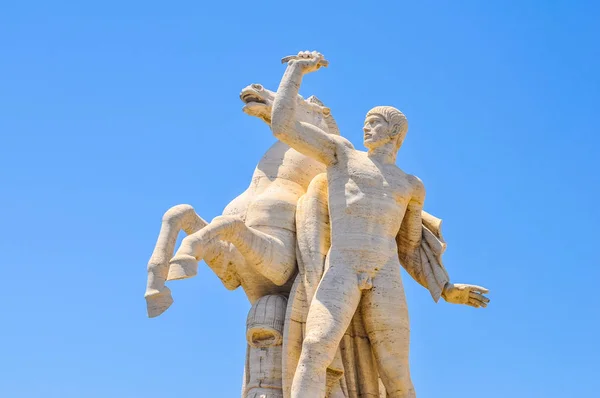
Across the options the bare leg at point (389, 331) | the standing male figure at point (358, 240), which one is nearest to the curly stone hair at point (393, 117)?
the standing male figure at point (358, 240)

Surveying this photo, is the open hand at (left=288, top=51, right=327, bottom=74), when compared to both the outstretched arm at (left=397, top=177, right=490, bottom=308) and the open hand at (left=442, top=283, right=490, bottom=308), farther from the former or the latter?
the open hand at (left=442, top=283, right=490, bottom=308)

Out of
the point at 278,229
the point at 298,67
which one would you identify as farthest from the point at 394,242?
the point at 298,67

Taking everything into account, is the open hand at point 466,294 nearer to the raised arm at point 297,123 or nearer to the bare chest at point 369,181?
the bare chest at point 369,181

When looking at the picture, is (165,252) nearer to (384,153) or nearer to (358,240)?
(358,240)

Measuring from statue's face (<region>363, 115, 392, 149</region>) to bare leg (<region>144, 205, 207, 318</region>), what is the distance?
2140 millimetres

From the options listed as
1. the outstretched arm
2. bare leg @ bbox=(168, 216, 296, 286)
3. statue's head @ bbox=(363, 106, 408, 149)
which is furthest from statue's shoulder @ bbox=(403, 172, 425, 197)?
bare leg @ bbox=(168, 216, 296, 286)

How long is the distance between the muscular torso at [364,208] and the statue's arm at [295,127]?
0.58 ft

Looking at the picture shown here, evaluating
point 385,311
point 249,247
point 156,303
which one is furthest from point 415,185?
point 156,303

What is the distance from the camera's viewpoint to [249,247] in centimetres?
1202

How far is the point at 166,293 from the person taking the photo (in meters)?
11.2

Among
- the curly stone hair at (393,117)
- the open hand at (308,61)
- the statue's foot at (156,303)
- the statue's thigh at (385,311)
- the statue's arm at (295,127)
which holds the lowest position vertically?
the statue's foot at (156,303)

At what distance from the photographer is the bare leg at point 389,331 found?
11781 mm

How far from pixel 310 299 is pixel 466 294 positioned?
1951 millimetres

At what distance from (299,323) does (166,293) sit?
1650 mm
